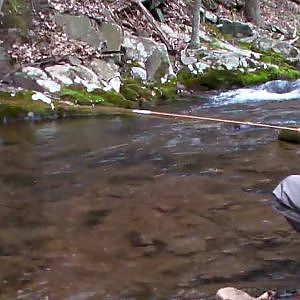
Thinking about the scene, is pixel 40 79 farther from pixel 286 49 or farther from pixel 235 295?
pixel 235 295

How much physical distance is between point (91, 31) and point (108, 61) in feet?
3.20

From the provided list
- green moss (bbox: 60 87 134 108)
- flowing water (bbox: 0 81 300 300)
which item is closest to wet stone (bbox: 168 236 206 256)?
flowing water (bbox: 0 81 300 300)

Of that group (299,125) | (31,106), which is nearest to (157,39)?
(31,106)

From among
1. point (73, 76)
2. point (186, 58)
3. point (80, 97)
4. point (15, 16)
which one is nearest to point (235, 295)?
point (80, 97)

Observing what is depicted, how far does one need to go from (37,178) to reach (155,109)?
6173 mm

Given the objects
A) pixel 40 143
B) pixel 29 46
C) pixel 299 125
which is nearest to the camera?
pixel 40 143

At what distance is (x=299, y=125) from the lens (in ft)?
39.0

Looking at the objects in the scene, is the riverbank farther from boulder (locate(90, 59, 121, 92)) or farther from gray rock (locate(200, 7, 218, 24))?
gray rock (locate(200, 7, 218, 24))

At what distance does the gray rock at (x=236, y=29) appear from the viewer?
22688 mm

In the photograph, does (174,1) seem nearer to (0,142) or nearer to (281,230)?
(0,142)

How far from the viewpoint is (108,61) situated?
54.4ft

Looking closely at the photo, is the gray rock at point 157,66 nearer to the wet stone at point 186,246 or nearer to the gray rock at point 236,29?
the gray rock at point 236,29

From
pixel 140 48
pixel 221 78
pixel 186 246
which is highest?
pixel 140 48

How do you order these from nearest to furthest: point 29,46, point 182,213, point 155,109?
point 182,213, point 155,109, point 29,46
